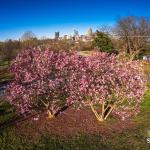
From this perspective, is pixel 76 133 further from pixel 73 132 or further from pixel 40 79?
pixel 40 79

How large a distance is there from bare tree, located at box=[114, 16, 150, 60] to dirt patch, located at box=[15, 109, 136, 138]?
52950 mm

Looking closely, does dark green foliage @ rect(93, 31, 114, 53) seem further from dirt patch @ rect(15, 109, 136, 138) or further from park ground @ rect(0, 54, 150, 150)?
dirt patch @ rect(15, 109, 136, 138)

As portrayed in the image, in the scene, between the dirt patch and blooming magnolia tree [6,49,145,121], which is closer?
the dirt patch

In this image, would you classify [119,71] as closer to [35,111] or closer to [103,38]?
[35,111]

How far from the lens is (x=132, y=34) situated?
77.7 m

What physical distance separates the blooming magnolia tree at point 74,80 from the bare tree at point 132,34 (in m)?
53.5

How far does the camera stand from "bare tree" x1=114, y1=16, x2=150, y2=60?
7500 centimetres

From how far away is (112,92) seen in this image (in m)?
19.5

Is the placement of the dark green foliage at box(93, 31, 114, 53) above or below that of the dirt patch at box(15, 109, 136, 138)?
above

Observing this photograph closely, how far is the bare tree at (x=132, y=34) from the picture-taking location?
75.0m

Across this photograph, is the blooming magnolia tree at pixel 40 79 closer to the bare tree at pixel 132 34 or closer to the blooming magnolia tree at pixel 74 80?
the blooming magnolia tree at pixel 74 80

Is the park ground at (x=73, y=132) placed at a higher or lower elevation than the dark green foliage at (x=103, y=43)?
lower

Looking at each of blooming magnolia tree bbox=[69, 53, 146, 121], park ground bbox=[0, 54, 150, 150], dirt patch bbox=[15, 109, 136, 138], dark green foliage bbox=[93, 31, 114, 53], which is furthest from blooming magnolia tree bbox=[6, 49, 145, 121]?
dark green foliage bbox=[93, 31, 114, 53]

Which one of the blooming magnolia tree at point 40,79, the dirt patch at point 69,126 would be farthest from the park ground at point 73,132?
the blooming magnolia tree at point 40,79
